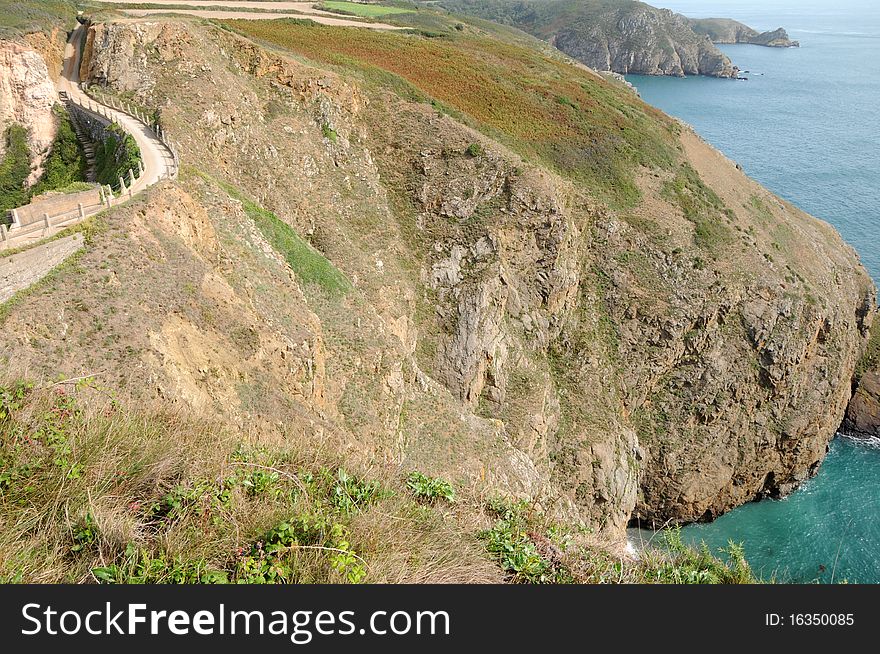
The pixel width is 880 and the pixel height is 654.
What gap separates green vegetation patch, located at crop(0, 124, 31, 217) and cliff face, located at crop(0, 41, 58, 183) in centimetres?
31

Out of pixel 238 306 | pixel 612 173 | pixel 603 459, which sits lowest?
pixel 603 459

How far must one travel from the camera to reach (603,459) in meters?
36.5

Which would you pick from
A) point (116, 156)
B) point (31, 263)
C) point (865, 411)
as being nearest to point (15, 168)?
point (116, 156)

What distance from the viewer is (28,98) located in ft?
97.7

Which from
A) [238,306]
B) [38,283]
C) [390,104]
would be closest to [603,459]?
[238,306]

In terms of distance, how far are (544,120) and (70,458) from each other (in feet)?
161

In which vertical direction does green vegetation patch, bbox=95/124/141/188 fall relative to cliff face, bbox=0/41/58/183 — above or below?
below

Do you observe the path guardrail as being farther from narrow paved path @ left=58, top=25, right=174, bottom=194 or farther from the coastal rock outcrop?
the coastal rock outcrop

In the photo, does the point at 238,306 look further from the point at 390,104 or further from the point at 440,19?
the point at 440,19

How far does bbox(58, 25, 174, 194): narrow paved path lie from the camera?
2284 cm

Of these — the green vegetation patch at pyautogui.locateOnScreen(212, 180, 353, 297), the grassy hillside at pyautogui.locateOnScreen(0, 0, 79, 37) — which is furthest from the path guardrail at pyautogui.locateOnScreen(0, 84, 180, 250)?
the grassy hillside at pyautogui.locateOnScreen(0, 0, 79, 37)

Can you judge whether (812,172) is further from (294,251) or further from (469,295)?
(294,251)

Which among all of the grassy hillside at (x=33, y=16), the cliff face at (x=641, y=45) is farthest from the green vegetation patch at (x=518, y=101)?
the cliff face at (x=641, y=45)

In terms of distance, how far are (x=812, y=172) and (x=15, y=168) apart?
334ft
